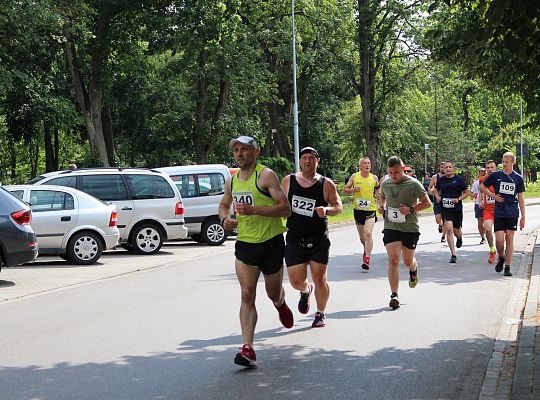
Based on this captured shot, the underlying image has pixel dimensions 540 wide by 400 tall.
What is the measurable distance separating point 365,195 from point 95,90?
19.9 meters

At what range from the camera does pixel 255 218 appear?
25.0 feet

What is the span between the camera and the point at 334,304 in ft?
36.8

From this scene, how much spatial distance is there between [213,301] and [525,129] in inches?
236

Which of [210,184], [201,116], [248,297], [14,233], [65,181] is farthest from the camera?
[201,116]

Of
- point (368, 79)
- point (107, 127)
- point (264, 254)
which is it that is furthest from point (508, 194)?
point (368, 79)

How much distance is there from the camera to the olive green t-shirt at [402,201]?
35.4 feet

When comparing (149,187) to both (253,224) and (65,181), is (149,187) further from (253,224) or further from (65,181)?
(253,224)

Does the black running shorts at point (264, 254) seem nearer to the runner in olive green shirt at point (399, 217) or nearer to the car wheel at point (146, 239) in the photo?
the runner in olive green shirt at point (399, 217)

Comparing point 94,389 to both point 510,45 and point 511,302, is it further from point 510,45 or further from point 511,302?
point 511,302

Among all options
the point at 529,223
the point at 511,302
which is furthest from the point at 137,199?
the point at 529,223

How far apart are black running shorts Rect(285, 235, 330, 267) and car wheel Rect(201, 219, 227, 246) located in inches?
524

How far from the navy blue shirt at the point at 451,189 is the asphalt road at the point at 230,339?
6.53 feet

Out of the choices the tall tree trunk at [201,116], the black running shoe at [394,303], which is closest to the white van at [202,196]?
the black running shoe at [394,303]

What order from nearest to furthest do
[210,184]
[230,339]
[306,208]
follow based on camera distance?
[230,339] → [306,208] → [210,184]
